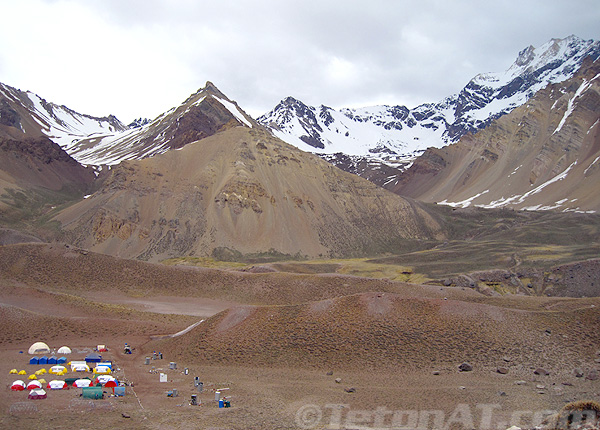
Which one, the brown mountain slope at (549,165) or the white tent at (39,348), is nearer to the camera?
the white tent at (39,348)

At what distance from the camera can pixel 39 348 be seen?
89.4ft

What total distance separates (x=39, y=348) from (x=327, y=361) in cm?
1472

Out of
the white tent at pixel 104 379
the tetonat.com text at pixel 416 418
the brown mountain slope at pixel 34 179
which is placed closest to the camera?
the tetonat.com text at pixel 416 418

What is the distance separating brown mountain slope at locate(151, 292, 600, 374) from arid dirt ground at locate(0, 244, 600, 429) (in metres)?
0.07

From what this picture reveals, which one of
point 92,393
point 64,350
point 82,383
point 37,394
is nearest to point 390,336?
point 92,393

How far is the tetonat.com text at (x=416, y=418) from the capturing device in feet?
54.7

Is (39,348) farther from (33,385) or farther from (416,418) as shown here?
(416,418)

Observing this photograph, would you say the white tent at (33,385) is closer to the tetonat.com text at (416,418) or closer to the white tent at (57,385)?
the white tent at (57,385)

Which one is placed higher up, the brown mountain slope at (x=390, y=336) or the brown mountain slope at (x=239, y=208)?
the brown mountain slope at (x=239, y=208)

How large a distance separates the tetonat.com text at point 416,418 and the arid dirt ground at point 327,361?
7 cm

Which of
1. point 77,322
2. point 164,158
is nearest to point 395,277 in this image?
point 77,322

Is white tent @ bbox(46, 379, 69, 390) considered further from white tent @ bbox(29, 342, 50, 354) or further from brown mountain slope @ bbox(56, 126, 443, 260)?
brown mountain slope @ bbox(56, 126, 443, 260)

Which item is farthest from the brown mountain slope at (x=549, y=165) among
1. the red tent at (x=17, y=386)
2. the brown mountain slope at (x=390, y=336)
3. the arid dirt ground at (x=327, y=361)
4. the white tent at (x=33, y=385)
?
the red tent at (x=17, y=386)

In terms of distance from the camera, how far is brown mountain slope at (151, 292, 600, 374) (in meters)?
25.1
